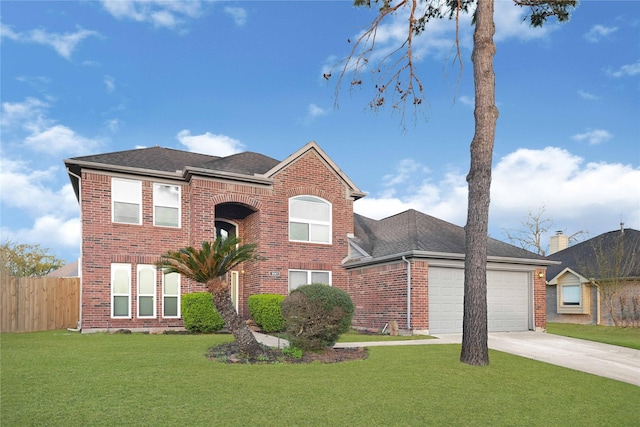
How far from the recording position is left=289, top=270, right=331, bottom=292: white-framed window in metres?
19.0

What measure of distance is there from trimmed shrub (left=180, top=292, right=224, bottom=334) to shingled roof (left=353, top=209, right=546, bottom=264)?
6195 millimetres

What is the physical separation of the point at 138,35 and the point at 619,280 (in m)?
24.0

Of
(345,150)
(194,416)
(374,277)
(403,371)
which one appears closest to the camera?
(194,416)

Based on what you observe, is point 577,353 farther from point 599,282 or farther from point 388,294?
point 599,282

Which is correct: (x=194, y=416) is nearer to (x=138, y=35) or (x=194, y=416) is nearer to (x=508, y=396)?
(x=508, y=396)

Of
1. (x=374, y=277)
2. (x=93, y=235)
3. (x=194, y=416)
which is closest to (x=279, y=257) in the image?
(x=374, y=277)

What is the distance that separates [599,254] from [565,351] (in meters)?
17.1

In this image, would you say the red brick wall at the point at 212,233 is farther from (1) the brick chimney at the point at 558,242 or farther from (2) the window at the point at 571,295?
(1) the brick chimney at the point at 558,242

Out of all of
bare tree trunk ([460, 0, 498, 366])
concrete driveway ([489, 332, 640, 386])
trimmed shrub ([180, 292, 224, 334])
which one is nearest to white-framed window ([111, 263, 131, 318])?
trimmed shrub ([180, 292, 224, 334])

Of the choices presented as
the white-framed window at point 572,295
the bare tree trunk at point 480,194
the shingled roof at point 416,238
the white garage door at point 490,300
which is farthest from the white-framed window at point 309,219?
the white-framed window at point 572,295

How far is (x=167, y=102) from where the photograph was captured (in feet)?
55.8

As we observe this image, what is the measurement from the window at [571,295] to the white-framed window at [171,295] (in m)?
22.0

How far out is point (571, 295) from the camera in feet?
92.3

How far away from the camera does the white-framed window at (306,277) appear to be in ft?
62.2
